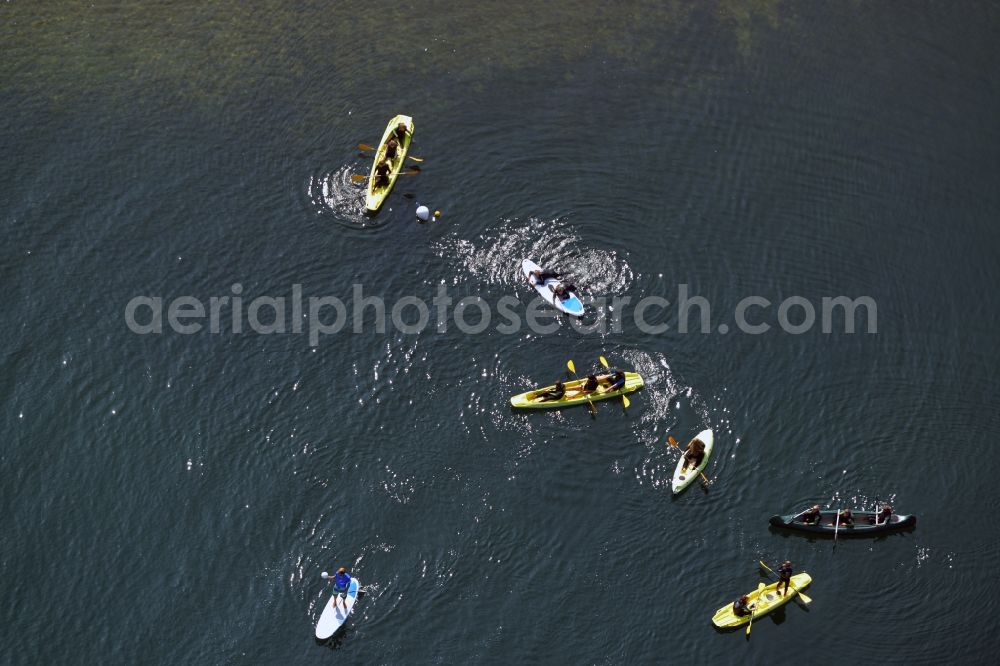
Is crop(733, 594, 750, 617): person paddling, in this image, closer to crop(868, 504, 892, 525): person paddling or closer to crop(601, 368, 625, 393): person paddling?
crop(868, 504, 892, 525): person paddling

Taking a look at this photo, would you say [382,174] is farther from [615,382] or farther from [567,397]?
[615,382]

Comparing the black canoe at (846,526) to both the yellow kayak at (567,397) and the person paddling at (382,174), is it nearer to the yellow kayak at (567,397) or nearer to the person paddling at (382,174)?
the yellow kayak at (567,397)

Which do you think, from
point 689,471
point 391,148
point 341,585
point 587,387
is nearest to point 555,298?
point 587,387

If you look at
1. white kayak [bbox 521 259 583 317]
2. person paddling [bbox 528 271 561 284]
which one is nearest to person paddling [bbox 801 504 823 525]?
white kayak [bbox 521 259 583 317]

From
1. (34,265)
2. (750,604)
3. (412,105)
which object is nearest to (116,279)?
(34,265)

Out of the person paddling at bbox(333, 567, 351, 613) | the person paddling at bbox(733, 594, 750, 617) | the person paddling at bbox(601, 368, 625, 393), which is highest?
the person paddling at bbox(601, 368, 625, 393)

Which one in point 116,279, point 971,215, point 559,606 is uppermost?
A: point 971,215

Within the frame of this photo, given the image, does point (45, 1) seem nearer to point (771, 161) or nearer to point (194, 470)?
point (194, 470)
